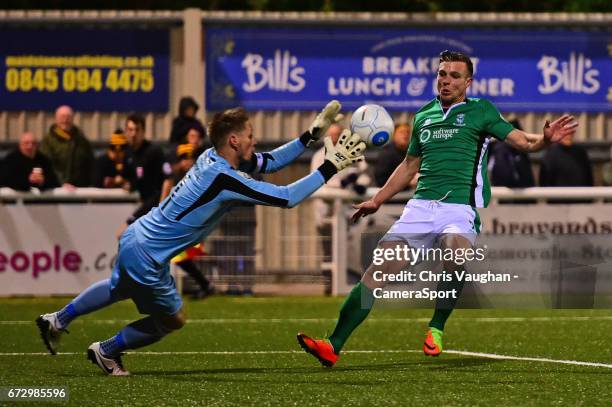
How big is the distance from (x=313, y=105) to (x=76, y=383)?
11.7m

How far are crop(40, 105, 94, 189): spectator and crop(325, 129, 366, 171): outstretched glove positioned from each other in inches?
349

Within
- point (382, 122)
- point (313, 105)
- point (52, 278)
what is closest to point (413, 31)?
point (313, 105)

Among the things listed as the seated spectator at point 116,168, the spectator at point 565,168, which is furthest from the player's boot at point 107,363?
the spectator at point 565,168

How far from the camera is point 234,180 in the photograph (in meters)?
9.30

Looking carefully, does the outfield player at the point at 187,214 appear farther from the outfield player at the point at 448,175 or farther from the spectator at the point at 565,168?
the spectator at the point at 565,168

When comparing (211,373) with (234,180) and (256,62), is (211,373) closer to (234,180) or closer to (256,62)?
(234,180)

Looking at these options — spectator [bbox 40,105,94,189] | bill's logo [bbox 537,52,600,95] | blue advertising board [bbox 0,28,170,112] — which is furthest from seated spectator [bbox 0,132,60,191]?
bill's logo [bbox 537,52,600,95]

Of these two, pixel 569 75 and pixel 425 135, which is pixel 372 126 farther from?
pixel 569 75

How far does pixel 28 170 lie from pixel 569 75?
292 inches

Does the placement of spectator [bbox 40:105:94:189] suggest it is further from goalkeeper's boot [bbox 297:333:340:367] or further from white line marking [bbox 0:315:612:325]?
goalkeeper's boot [bbox 297:333:340:367]

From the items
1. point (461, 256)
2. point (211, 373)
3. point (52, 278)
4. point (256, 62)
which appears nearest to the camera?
point (211, 373)

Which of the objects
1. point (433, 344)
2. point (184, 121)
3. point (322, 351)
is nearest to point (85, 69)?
point (184, 121)

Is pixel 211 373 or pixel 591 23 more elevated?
pixel 591 23

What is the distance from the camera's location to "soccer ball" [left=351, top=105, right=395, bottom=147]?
10062 mm
